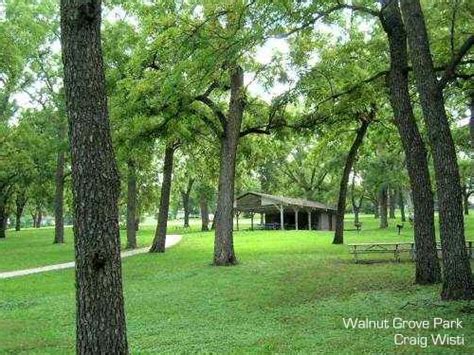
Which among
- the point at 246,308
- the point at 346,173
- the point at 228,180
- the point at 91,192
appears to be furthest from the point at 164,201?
the point at 91,192

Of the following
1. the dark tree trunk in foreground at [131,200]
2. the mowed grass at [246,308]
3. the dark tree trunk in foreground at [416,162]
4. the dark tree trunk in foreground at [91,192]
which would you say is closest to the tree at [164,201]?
the dark tree trunk in foreground at [131,200]

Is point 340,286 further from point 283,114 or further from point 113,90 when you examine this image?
point 113,90

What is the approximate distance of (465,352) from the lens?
6348 mm

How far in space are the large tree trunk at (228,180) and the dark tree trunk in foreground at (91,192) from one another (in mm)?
13395

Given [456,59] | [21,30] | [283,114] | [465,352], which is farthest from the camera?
[21,30]

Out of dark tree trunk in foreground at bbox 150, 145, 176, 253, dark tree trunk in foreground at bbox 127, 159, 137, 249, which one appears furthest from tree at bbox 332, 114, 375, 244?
dark tree trunk in foreground at bbox 127, 159, 137, 249

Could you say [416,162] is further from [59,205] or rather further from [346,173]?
[59,205]

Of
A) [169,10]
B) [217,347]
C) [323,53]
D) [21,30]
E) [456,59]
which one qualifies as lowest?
[217,347]

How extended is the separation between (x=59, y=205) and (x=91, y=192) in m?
32.0

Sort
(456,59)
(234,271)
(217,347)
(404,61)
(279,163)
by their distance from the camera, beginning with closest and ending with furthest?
(217,347) < (456,59) < (404,61) < (234,271) < (279,163)

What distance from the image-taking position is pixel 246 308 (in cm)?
1027

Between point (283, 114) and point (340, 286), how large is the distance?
323 inches

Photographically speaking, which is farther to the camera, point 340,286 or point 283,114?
point 283,114

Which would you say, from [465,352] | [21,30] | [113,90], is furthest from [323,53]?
[21,30]
